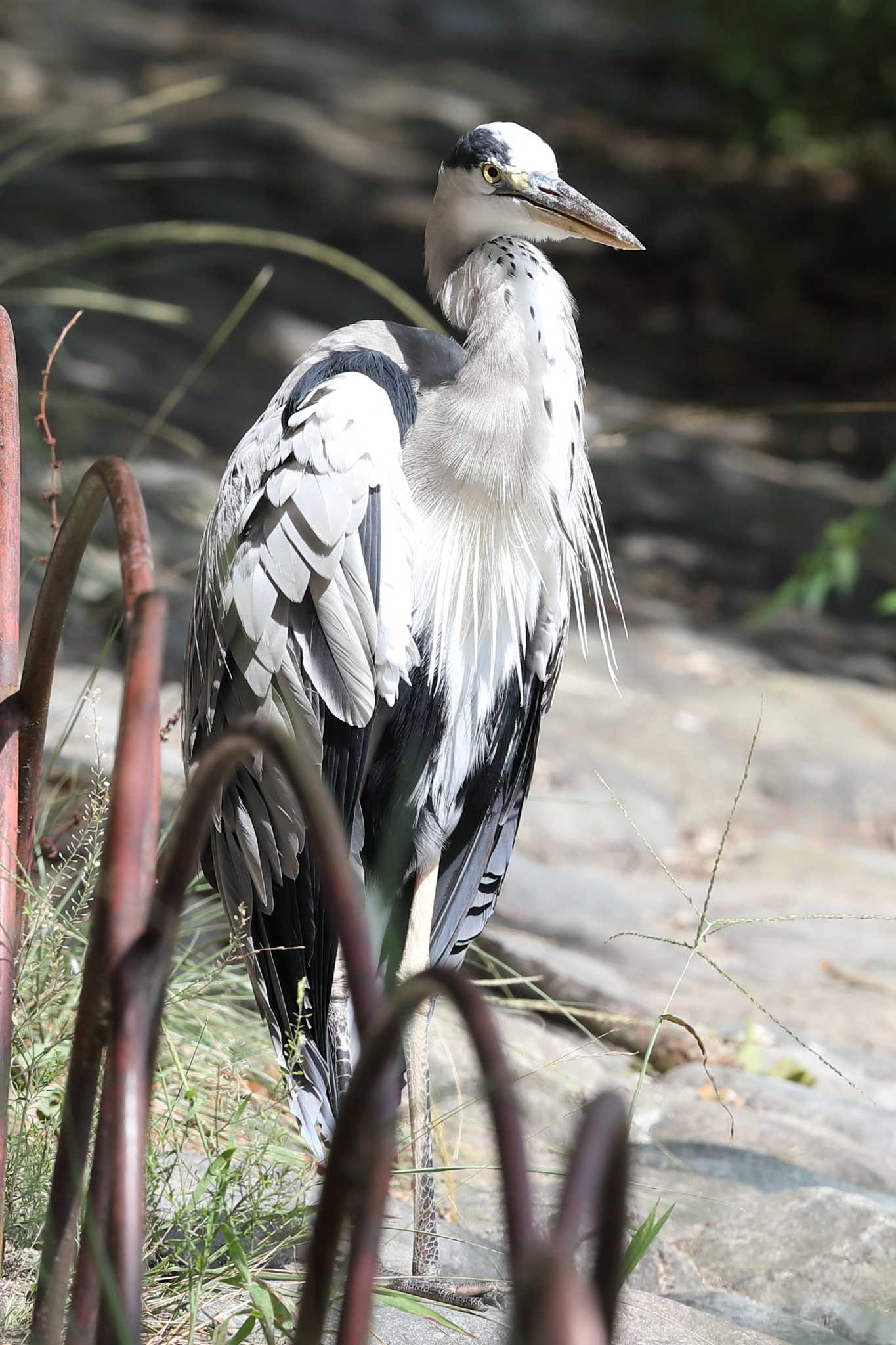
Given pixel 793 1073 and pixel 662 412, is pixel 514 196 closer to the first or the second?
pixel 793 1073

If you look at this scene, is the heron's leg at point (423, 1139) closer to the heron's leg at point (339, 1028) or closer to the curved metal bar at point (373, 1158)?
the heron's leg at point (339, 1028)

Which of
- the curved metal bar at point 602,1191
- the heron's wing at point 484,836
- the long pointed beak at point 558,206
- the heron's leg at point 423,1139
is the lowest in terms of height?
the curved metal bar at point 602,1191

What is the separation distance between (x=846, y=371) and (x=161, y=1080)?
8032 mm

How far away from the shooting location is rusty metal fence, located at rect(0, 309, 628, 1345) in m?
0.81

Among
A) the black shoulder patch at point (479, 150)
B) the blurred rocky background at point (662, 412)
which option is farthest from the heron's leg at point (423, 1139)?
the black shoulder patch at point (479, 150)

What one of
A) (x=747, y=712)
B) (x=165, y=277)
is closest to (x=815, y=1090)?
(x=747, y=712)

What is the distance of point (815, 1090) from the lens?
2.92 m

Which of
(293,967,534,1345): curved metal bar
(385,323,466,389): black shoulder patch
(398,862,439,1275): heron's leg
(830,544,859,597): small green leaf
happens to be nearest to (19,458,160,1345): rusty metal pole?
(293,967,534,1345): curved metal bar

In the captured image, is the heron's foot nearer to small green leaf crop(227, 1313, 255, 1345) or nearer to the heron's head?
small green leaf crop(227, 1313, 255, 1345)

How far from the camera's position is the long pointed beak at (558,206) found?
231 cm

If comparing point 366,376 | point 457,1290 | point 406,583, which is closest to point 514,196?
point 366,376

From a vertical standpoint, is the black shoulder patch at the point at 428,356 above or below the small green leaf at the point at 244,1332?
above

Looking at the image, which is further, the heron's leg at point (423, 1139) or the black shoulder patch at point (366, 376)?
the black shoulder patch at point (366, 376)

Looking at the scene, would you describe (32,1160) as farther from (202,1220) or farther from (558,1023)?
(558,1023)
